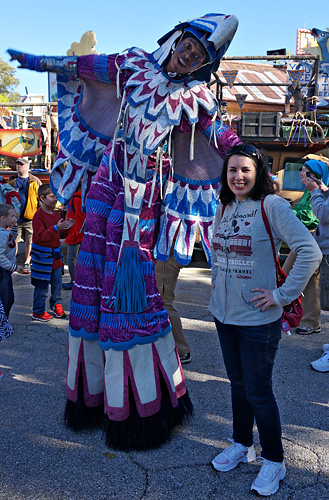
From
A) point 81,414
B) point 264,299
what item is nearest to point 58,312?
point 81,414

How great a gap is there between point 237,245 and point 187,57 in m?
1.05

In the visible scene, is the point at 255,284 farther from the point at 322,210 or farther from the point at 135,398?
the point at 322,210

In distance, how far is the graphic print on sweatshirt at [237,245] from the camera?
1862 millimetres

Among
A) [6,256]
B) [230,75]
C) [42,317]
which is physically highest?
[230,75]

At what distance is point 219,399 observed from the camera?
2818 millimetres

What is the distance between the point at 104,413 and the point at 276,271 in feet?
4.00

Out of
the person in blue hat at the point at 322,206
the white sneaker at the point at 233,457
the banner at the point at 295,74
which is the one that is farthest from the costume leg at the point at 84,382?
the banner at the point at 295,74

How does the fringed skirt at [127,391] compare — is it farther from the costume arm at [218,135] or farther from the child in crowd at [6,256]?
the child in crowd at [6,256]

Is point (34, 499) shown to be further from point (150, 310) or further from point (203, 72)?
point (203, 72)

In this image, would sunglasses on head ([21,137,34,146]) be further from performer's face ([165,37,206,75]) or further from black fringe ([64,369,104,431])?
black fringe ([64,369,104,431])

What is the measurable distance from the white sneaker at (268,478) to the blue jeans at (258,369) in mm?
29

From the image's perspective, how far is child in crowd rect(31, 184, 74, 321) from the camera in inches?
171

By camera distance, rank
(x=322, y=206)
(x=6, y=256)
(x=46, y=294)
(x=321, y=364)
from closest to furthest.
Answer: (x=321, y=364)
(x=322, y=206)
(x=6, y=256)
(x=46, y=294)

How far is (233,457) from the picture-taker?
6.93ft
